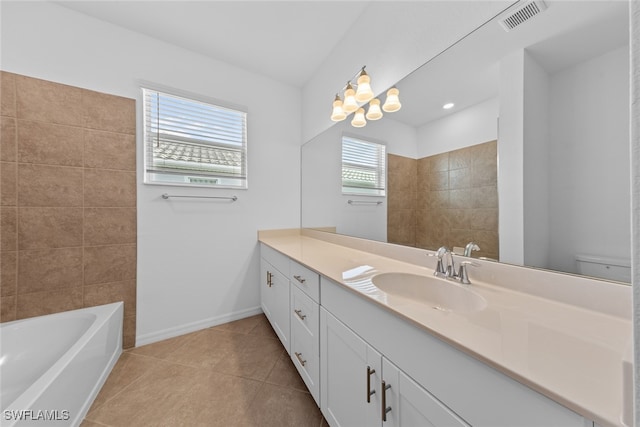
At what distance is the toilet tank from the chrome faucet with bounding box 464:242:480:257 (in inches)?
11.7

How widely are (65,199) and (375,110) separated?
2122mm

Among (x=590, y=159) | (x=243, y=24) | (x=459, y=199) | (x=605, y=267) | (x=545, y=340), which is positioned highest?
(x=243, y=24)

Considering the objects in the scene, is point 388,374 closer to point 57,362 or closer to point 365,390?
point 365,390

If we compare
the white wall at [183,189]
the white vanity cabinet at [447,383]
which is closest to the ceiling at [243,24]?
the white wall at [183,189]

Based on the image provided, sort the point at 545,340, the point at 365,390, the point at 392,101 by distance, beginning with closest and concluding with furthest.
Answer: the point at 545,340
the point at 365,390
the point at 392,101

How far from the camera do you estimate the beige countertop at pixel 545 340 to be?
39 cm

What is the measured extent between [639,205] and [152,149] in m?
2.30

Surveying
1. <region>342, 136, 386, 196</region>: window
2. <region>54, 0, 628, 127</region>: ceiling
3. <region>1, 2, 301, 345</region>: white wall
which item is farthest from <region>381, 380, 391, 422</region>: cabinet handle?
<region>1, 2, 301, 345</region>: white wall

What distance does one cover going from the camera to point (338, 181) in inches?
76.6

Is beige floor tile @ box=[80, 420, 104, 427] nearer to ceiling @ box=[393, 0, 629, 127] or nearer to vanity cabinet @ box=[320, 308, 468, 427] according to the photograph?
vanity cabinet @ box=[320, 308, 468, 427]

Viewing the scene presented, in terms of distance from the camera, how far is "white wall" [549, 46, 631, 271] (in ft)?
2.20

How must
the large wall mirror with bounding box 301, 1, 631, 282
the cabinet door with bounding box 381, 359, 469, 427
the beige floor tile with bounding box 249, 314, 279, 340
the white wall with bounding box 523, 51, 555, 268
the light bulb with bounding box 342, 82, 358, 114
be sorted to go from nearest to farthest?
1. the cabinet door with bounding box 381, 359, 469, 427
2. the large wall mirror with bounding box 301, 1, 631, 282
3. the white wall with bounding box 523, 51, 555, 268
4. the light bulb with bounding box 342, 82, 358, 114
5. the beige floor tile with bounding box 249, 314, 279, 340

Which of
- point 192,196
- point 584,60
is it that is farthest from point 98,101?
point 584,60

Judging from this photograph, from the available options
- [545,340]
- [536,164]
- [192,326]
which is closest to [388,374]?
[545,340]
